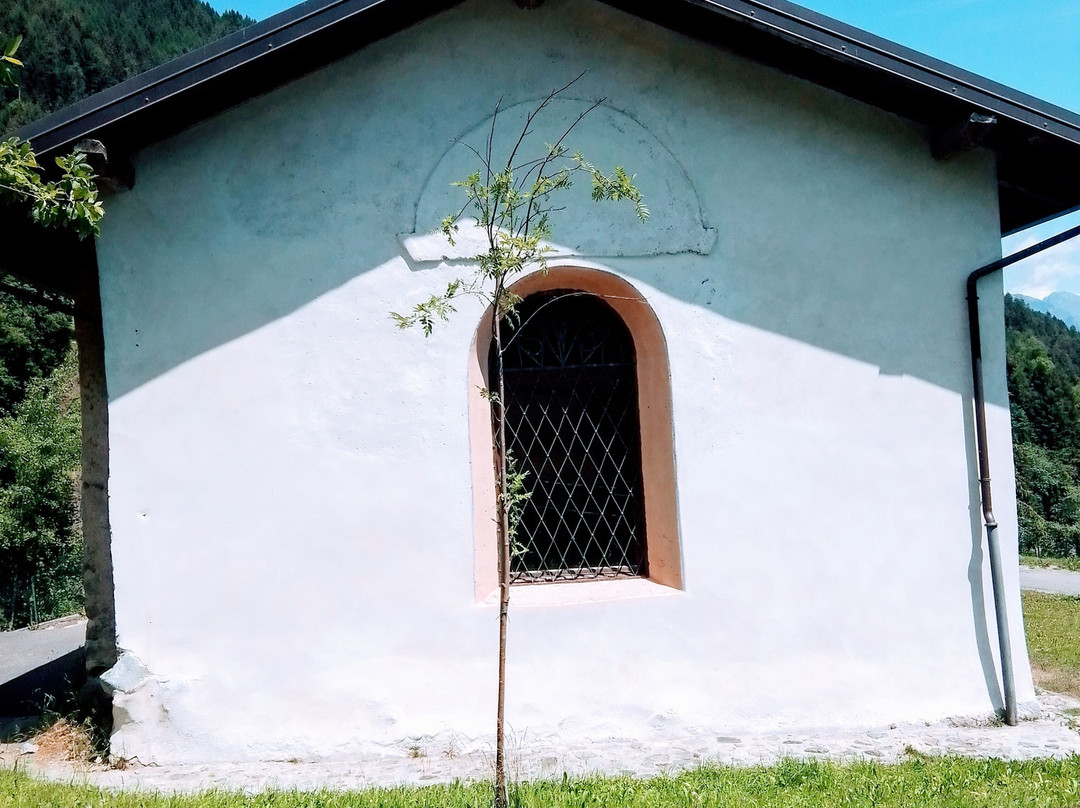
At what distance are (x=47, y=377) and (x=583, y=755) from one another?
19384mm

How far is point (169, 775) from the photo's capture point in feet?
14.0

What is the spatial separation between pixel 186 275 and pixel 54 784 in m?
2.73

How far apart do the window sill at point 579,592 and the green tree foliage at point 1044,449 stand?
20963 millimetres

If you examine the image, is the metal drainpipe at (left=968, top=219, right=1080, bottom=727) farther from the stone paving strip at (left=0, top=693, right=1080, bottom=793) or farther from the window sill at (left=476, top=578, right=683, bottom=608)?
the window sill at (left=476, top=578, right=683, bottom=608)

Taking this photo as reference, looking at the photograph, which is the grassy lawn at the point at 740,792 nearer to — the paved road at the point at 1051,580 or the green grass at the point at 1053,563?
the paved road at the point at 1051,580

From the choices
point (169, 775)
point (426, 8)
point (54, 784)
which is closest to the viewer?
point (54, 784)

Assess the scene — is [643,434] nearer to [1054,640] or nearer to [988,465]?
[988,465]

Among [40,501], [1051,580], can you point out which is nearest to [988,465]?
[1051,580]

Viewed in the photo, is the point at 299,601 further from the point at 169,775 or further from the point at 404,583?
the point at 169,775

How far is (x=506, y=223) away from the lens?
15.3 feet

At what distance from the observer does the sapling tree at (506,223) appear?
10.5ft

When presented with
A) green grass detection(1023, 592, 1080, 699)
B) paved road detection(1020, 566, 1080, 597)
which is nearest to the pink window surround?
green grass detection(1023, 592, 1080, 699)

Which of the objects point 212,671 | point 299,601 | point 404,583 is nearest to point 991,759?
point 404,583

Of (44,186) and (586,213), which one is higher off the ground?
(586,213)
